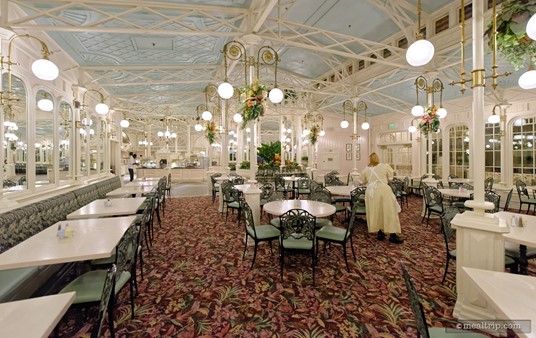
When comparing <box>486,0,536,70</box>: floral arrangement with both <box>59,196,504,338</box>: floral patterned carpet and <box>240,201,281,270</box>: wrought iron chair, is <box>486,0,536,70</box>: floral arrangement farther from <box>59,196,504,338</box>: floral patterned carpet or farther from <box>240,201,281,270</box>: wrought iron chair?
<box>240,201,281,270</box>: wrought iron chair

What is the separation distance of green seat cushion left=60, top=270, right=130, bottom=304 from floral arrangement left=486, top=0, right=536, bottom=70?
424 centimetres

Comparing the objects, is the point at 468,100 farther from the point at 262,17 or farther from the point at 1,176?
the point at 1,176

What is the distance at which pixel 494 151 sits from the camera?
927 cm

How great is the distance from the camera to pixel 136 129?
23.5m

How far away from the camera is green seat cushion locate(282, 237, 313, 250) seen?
3309mm

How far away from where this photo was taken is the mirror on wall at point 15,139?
434cm

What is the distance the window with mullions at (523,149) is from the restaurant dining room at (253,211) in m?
0.04

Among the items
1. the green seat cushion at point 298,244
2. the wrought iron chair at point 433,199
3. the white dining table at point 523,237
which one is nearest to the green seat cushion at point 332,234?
the green seat cushion at point 298,244

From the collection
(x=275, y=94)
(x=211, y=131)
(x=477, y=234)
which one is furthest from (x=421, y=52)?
(x=211, y=131)

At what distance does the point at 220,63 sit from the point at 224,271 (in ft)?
22.8

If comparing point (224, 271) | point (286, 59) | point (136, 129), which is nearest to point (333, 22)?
point (286, 59)

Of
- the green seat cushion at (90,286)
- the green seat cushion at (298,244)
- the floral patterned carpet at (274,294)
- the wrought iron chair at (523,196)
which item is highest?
the wrought iron chair at (523,196)

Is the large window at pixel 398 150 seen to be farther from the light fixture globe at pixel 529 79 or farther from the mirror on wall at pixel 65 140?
the mirror on wall at pixel 65 140

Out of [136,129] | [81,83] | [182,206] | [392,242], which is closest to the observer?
[392,242]
